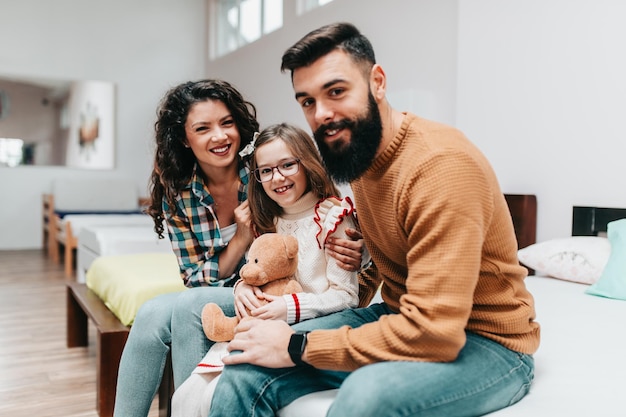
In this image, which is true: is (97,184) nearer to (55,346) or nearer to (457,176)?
(55,346)

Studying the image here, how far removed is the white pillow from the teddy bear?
1363 millimetres

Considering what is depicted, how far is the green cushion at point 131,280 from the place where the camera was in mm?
2170

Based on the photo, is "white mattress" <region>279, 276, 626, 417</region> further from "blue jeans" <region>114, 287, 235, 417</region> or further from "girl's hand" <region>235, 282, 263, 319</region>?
"blue jeans" <region>114, 287, 235, 417</region>

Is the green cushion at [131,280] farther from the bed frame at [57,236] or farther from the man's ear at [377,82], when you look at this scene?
the bed frame at [57,236]

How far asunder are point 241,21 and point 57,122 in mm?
2425

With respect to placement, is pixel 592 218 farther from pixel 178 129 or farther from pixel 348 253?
pixel 178 129

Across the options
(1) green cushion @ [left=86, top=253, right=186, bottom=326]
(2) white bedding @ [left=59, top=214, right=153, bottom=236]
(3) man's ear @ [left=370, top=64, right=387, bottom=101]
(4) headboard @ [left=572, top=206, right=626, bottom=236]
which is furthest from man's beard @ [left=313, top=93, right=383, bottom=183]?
(2) white bedding @ [left=59, top=214, right=153, bottom=236]

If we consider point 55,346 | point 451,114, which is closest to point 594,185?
point 451,114

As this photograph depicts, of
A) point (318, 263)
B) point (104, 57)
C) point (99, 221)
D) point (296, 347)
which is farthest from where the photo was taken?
point (104, 57)

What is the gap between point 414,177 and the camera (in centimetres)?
99

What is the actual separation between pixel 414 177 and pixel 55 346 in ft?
8.14

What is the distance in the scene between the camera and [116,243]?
12.4 feet

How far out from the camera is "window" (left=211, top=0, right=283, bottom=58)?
5.86m

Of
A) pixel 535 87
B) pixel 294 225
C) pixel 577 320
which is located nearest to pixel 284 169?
pixel 294 225
